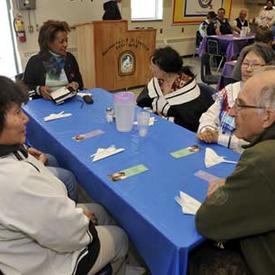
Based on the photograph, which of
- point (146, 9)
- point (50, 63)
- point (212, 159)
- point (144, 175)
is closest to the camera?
point (144, 175)

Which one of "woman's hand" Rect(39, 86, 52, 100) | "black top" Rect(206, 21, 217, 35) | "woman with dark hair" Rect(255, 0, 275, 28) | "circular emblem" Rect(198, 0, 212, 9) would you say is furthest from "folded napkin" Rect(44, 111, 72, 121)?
"woman with dark hair" Rect(255, 0, 275, 28)

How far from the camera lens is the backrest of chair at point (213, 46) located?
5.76 meters

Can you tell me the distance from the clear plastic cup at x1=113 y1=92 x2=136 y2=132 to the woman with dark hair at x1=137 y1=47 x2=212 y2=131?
551 millimetres

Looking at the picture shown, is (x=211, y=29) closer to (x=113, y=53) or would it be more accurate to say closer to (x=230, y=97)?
(x=113, y=53)

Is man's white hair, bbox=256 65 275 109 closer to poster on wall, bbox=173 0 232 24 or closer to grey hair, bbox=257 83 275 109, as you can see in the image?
grey hair, bbox=257 83 275 109

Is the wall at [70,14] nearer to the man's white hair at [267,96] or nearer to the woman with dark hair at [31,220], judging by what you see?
the woman with dark hair at [31,220]

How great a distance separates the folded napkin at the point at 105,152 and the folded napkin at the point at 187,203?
1.55 ft

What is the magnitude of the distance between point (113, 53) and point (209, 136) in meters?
3.49

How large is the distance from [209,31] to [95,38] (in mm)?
3434

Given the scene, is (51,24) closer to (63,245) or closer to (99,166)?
(99,166)

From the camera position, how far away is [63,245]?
1.03 metres

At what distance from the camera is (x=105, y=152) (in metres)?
1.54

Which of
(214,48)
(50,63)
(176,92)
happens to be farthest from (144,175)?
(214,48)

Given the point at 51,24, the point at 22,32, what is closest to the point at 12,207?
the point at 51,24
